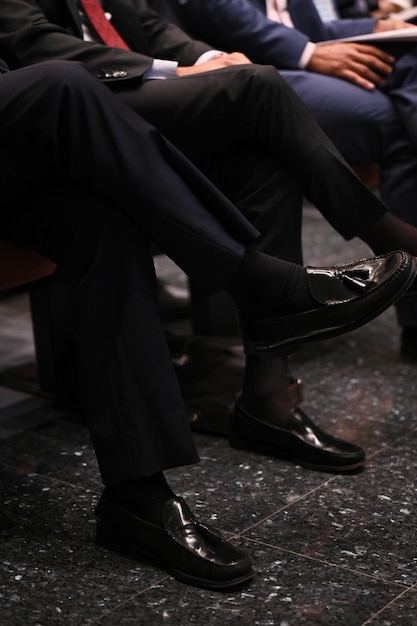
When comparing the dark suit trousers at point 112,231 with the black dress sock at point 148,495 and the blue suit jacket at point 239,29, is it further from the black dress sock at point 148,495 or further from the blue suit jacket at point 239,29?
the blue suit jacket at point 239,29

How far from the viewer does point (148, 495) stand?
1544 mm

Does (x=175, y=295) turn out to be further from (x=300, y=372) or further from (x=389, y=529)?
(x=389, y=529)

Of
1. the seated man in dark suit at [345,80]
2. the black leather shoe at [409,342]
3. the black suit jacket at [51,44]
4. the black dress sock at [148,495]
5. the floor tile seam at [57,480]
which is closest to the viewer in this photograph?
the black dress sock at [148,495]

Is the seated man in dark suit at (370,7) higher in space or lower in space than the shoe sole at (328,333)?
higher

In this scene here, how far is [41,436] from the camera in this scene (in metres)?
2.10

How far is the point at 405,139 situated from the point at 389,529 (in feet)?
3.48


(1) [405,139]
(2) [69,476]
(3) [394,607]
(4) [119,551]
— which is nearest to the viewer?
(3) [394,607]

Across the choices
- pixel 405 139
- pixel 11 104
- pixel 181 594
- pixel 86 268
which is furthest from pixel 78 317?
pixel 405 139

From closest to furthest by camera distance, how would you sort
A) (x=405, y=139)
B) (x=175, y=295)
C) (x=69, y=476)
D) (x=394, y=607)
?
1. (x=394, y=607)
2. (x=69, y=476)
3. (x=405, y=139)
4. (x=175, y=295)

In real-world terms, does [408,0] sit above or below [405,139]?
above

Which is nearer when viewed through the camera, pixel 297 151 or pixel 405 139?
pixel 297 151

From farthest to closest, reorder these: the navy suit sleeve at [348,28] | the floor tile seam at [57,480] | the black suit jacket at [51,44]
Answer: the navy suit sleeve at [348,28] < the black suit jacket at [51,44] < the floor tile seam at [57,480]

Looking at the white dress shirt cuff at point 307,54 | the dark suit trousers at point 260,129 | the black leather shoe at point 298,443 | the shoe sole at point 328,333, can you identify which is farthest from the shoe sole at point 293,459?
the white dress shirt cuff at point 307,54

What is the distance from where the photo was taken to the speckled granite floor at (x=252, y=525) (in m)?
1.46
